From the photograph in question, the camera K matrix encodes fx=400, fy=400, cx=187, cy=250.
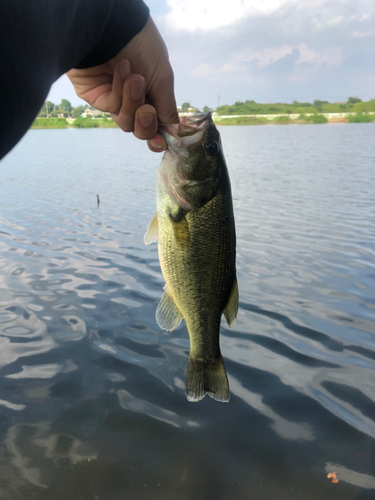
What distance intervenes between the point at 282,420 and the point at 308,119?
11162 centimetres

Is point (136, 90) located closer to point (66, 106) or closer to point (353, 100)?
point (66, 106)

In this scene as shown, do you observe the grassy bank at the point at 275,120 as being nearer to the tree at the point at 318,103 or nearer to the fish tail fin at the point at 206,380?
the tree at the point at 318,103

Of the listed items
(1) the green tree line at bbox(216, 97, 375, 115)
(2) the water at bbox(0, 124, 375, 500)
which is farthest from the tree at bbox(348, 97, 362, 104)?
(2) the water at bbox(0, 124, 375, 500)

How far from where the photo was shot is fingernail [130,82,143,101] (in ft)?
6.92

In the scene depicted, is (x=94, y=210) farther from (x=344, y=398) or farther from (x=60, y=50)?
(x=60, y=50)

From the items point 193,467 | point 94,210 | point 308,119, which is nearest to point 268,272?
point 193,467

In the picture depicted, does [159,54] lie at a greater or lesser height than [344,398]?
greater

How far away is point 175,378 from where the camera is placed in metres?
4.73

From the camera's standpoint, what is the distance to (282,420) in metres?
4.01

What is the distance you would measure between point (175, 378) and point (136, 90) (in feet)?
11.5

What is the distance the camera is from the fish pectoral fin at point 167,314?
2.65 meters

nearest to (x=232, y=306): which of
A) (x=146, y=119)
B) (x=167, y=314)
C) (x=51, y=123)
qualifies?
(x=167, y=314)

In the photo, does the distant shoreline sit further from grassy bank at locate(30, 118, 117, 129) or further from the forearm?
the forearm

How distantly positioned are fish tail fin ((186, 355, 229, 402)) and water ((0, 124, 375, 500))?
1100 millimetres
